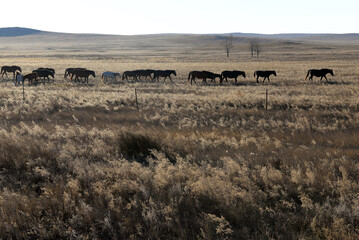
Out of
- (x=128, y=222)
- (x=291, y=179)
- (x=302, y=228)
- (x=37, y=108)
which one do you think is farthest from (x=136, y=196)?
(x=37, y=108)

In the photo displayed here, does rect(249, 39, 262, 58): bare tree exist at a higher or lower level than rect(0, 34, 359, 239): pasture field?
higher

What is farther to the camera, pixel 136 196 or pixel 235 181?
pixel 235 181

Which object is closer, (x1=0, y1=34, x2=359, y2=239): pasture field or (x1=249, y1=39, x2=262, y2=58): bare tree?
(x1=0, y1=34, x2=359, y2=239): pasture field

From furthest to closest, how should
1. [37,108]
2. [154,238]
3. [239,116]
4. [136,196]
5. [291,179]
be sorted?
[37,108] < [239,116] < [291,179] < [136,196] < [154,238]

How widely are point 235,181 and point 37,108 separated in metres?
13.2

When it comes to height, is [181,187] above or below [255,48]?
below

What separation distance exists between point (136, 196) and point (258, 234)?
1956 mm

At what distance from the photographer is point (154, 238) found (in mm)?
4355

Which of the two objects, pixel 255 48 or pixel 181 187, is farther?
pixel 255 48

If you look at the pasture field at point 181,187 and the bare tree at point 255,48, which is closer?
the pasture field at point 181,187

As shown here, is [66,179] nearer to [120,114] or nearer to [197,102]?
[120,114]

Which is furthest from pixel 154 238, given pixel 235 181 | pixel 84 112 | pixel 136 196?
pixel 84 112

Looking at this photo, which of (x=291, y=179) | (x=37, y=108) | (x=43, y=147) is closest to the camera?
(x=291, y=179)

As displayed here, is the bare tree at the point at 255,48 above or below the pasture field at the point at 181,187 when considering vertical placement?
above
